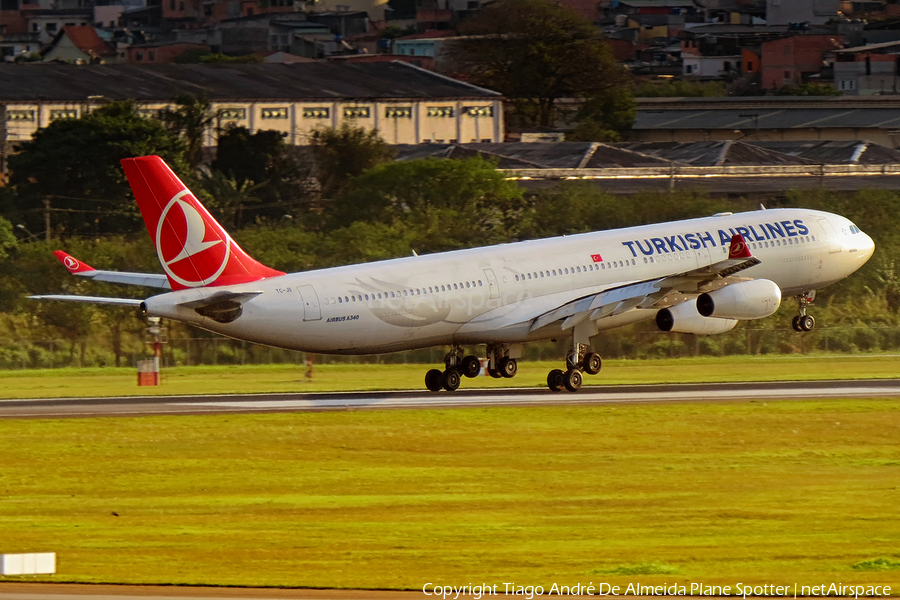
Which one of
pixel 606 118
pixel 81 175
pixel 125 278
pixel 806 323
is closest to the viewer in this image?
pixel 125 278

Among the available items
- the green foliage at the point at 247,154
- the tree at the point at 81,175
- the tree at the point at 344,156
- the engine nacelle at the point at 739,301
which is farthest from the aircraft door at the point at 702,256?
the green foliage at the point at 247,154

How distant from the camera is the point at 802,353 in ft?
263

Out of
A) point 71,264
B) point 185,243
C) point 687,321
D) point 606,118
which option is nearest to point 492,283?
point 687,321

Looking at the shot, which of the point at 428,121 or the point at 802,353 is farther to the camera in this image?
the point at 428,121

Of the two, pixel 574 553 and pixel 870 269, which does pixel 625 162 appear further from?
pixel 574 553

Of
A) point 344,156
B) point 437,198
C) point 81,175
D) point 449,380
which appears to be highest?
point 344,156

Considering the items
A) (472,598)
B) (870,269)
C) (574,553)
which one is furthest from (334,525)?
(870,269)

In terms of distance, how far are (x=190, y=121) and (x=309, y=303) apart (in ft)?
288

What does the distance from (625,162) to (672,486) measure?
308 feet

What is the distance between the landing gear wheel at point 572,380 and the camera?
58406 millimetres

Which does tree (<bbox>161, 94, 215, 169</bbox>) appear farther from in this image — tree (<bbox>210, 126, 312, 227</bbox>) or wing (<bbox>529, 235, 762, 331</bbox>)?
wing (<bbox>529, 235, 762, 331</bbox>)

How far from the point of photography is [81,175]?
383 feet

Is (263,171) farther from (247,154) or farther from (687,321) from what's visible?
(687,321)

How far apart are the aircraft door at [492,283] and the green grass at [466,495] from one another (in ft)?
18.7
